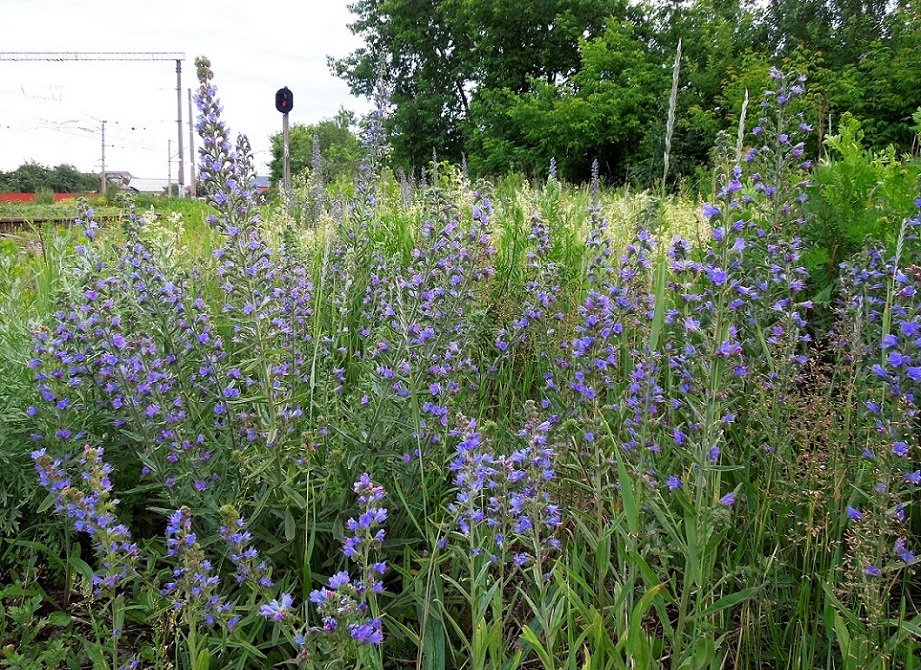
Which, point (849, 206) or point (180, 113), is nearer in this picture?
point (849, 206)

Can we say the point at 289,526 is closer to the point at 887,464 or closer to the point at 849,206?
the point at 887,464

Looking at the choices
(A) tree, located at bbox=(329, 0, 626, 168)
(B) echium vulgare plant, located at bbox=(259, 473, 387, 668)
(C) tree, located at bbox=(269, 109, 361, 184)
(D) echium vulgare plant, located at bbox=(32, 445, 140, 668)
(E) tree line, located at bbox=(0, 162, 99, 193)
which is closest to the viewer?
(B) echium vulgare plant, located at bbox=(259, 473, 387, 668)

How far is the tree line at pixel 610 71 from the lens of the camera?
18.5m

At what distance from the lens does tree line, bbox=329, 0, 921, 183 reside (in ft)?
60.8

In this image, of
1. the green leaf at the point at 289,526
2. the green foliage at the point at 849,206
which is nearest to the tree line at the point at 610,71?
the green foliage at the point at 849,206

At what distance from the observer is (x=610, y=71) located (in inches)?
1006

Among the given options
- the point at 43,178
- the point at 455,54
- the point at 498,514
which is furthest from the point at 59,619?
the point at 43,178

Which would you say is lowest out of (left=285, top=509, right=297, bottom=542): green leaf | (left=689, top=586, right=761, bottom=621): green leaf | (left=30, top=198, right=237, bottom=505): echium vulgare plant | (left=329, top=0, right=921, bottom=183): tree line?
(left=285, top=509, right=297, bottom=542): green leaf

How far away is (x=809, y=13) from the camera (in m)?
24.9

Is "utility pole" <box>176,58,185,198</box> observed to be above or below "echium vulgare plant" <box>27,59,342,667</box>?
above

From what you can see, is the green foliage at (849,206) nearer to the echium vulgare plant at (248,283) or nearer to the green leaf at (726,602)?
the green leaf at (726,602)

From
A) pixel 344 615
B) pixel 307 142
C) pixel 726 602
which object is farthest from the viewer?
pixel 307 142

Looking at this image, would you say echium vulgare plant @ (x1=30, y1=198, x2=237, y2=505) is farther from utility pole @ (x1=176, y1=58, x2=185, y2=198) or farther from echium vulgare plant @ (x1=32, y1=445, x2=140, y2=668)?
utility pole @ (x1=176, y1=58, x2=185, y2=198)

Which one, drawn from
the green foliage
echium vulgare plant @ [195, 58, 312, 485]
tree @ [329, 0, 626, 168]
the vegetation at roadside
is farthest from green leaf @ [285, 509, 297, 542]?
tree @ [329, 0, 626, 168]
